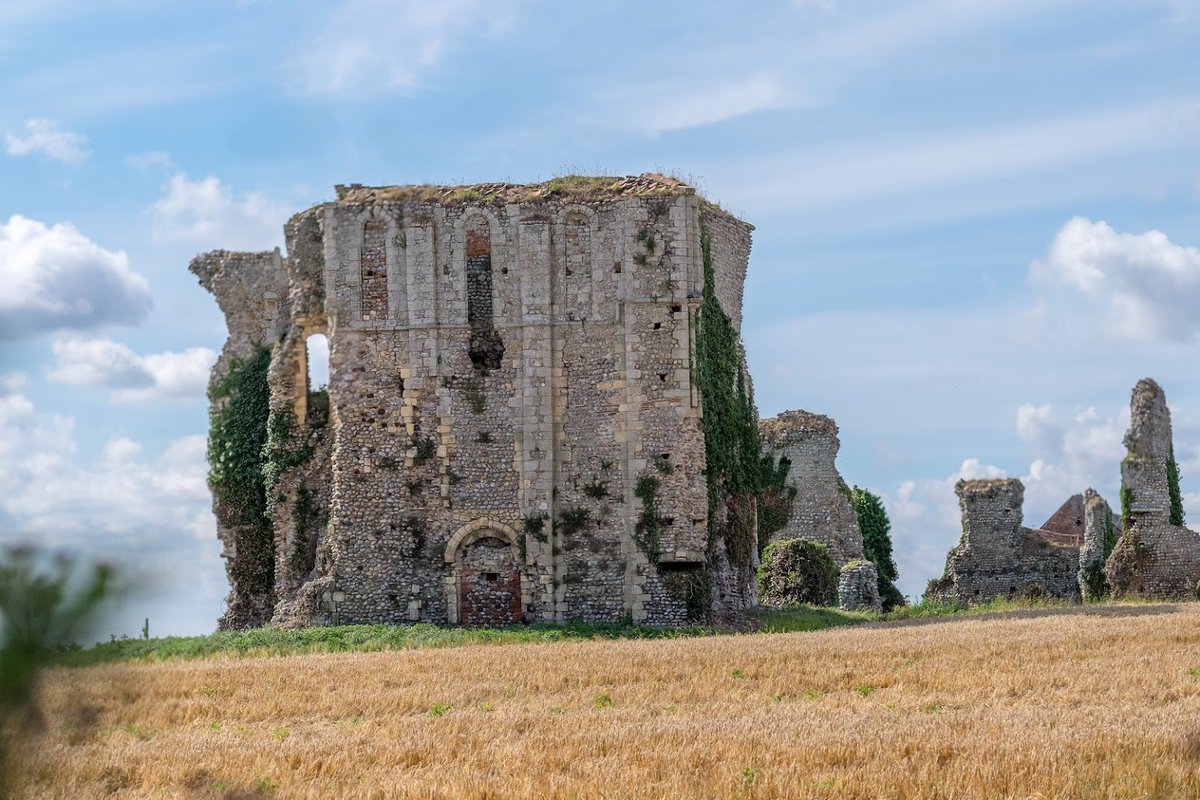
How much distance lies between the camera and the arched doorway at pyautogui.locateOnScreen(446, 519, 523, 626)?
33.0 m

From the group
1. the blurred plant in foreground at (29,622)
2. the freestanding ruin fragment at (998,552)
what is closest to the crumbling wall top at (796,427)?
the freestanding ruin fragment at (998,552)

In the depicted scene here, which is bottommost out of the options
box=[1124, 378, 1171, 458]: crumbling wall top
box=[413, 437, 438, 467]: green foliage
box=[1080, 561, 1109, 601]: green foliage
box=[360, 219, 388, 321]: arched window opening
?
box=[1080, 561, 1109, 601]: green foliage

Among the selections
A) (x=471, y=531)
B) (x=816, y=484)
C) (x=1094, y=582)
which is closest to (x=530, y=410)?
(x=471, y=531)

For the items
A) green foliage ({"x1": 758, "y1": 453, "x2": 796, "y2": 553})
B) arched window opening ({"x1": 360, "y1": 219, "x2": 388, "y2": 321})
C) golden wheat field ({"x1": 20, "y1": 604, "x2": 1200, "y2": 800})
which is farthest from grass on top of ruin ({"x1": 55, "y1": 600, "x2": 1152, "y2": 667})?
arched window opening ({"x1": 360, "y1": 219, "x2": 388, "y2": 321})

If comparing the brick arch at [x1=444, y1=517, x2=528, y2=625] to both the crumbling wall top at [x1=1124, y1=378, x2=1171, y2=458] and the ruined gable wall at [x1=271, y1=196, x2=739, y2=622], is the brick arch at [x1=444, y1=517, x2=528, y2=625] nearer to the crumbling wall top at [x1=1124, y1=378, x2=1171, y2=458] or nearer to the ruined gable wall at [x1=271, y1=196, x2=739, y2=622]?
the ruined gable wall at [x1=271, y1=196, x2=739, y2=622]

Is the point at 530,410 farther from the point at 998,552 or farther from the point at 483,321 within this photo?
the point at 998,552

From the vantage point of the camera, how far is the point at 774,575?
4266cm

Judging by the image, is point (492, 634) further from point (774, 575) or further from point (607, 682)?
point (774, 575)

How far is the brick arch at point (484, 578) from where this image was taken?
33.0 metres

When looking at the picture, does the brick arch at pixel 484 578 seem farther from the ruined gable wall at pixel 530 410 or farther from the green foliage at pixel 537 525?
the green foliage at pixel 537 525

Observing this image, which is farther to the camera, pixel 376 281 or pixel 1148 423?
pixel 1148 423

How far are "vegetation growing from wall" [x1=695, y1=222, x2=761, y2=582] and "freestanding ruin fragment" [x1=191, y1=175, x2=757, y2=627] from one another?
0.08 m

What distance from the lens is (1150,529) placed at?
4353cm

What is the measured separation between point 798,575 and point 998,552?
11.9 meters
